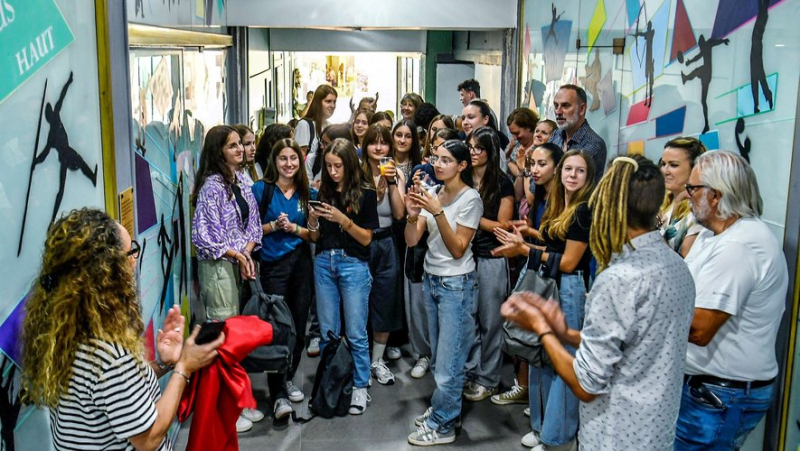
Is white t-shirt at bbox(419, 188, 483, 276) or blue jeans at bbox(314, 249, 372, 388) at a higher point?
white t-shirt at bbox(419, 188, 483, 276)

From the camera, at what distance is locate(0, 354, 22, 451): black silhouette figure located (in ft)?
6.74

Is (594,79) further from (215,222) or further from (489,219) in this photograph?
(215,222)

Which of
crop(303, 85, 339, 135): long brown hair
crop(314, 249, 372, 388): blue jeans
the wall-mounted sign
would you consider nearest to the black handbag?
crop(314, 249, 372, 388): blue jeans

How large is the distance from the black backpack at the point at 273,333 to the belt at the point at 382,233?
790mm

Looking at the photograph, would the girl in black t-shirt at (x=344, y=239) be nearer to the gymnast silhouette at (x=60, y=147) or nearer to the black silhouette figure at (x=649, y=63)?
the black silhouette figure at (x=649, y=63)

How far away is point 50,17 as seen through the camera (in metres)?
2.36

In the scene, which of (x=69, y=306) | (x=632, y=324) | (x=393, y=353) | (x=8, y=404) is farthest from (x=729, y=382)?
(x=393, y=353)

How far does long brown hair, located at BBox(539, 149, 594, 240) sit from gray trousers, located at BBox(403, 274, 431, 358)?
1255mm

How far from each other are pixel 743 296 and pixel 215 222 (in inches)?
104

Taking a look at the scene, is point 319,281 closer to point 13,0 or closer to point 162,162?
point 162,162

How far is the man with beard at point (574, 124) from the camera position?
4655 millimetres

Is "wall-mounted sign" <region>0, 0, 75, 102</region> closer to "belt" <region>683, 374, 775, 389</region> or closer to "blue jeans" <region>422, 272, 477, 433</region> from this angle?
"blue jeans" <region>422, 272, 477, 433</region>

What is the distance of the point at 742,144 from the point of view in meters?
3.15

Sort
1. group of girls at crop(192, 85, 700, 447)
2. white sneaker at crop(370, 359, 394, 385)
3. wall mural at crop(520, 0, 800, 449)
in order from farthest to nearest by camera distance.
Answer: white sneaker at crop(370, 359, 394, 385) < group of girls at crop(192, 85, 700, 447) < wall mural at crop(520, 0, 800, 449)
